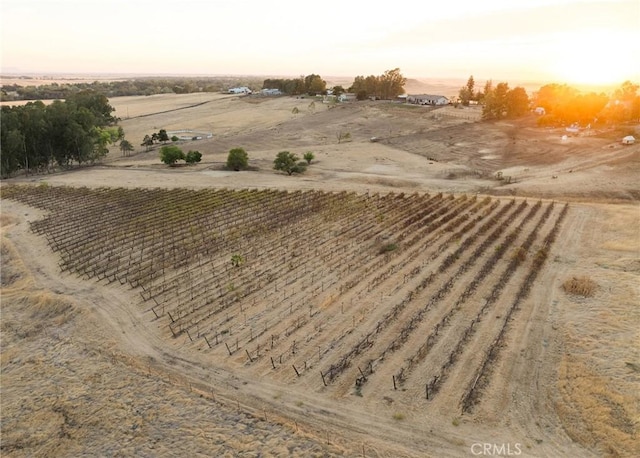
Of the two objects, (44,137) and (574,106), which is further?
(574,106)

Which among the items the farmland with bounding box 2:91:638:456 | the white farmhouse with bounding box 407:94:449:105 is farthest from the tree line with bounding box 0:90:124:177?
the white farmhouse with bounding box 407:94:449:105

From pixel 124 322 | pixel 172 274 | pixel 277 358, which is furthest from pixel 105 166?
pixel 277 358

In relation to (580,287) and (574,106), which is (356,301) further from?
(574,106)

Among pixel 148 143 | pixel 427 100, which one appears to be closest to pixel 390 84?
pixel 427 100

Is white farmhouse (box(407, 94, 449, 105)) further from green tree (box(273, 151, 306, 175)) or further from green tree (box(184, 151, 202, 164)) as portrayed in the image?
green tree (box(184, 151, 202, 164))

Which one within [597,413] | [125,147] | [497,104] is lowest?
[597,413]

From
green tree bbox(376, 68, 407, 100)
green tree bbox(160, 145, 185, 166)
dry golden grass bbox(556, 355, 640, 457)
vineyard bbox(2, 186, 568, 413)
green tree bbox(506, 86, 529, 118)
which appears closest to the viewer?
dry golden grass bbox(556, 355, 640, 457)

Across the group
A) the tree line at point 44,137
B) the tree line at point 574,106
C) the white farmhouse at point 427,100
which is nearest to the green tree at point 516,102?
the tree line at point 574,106
